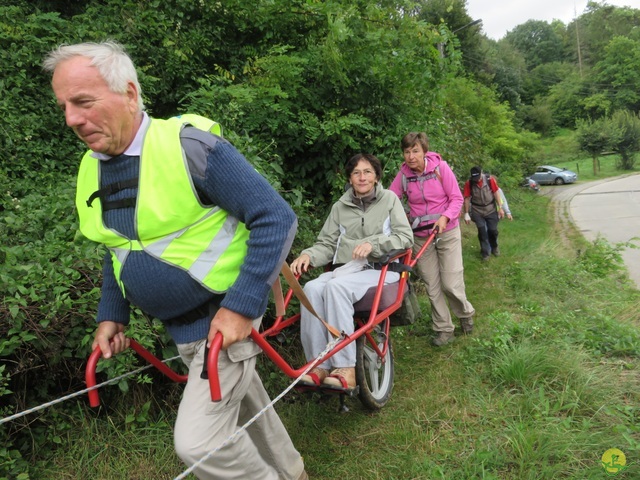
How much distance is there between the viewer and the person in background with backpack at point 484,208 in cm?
873

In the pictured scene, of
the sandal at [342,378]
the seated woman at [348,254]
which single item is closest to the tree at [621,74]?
the seated woman at [348,254]

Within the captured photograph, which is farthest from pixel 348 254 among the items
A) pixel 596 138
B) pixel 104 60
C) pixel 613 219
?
pixel 596 138

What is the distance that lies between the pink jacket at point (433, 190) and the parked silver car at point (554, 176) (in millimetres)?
29428

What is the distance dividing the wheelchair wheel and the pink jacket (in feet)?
4.98

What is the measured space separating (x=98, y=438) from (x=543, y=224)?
41.4 ft

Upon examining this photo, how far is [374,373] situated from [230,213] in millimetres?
2279

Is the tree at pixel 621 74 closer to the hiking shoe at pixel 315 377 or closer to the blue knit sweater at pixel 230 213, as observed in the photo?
the hiking shoe at pixel 315 377

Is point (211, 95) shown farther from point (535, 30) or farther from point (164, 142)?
point (535, 30)

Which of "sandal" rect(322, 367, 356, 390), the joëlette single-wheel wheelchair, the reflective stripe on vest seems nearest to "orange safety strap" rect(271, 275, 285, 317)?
the joëlette single-wheel wheelchair

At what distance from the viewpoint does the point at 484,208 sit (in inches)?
347

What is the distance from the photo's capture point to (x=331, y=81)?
5.54 meters

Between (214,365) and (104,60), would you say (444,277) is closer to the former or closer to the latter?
(214,365)

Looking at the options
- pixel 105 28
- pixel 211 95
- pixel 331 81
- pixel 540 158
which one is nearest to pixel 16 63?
pixel 105 28

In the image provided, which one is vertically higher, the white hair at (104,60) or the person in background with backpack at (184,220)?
the white hair at (104,60)
